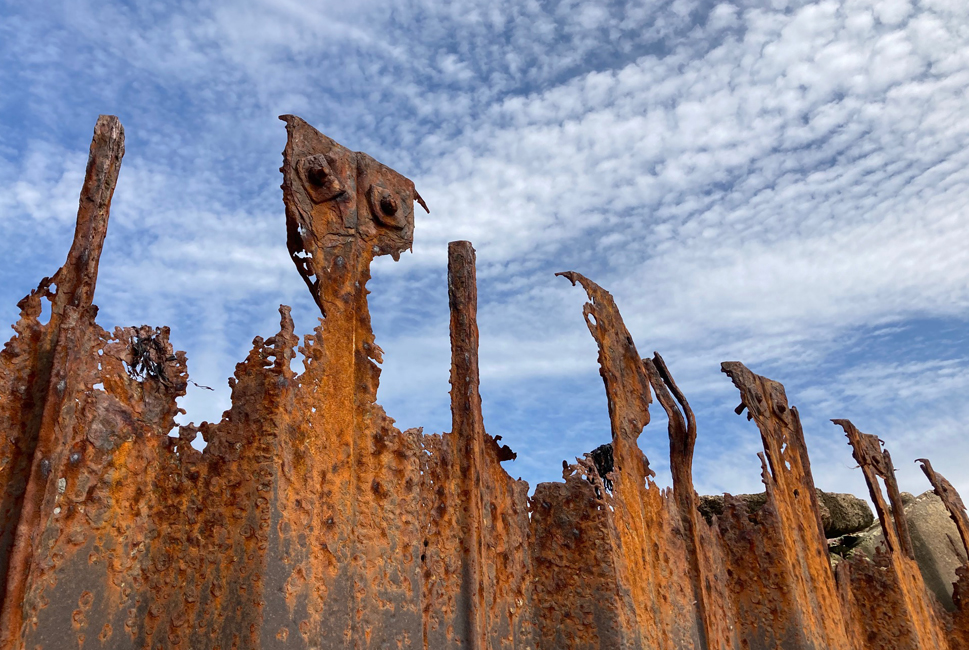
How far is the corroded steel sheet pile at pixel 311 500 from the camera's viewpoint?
3115mm

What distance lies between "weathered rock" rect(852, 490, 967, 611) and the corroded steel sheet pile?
779 centimetres

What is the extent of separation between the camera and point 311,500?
3.61 metres

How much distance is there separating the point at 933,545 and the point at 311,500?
42.2ft

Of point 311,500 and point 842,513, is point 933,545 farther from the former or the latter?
point 311,500

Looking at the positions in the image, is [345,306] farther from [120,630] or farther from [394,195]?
[120,630]

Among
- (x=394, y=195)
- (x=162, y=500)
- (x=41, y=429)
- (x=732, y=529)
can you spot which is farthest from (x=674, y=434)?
(x=41, y=429)

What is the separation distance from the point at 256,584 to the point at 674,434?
4696mm

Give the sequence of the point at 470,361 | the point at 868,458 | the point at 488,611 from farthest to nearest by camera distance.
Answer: the point at 868,458 < the point at 470,361 < the point at 488,611

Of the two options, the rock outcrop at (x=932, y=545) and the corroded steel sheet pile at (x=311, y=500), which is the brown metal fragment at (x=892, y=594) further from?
the corroded steel sheet pile at (x=311, y=500)

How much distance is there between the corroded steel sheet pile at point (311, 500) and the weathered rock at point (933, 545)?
7.79 meters

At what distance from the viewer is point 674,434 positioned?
23.3 feet

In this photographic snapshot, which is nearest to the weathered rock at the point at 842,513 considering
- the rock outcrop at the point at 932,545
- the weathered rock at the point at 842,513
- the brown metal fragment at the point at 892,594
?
the weathered rock at the point at 842,513

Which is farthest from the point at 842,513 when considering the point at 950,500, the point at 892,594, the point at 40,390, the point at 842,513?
the point at 40,390

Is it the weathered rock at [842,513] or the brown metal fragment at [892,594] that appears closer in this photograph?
the brown metal fragment at [892,594]
